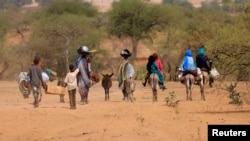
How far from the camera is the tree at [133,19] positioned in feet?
163

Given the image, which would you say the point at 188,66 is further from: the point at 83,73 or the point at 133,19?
the point at 133,19

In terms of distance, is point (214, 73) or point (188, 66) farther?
point (214, 73)

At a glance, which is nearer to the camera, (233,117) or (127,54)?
(233,117)

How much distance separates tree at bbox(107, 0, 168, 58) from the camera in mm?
A: 49594

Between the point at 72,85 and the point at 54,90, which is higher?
the point at 72,85

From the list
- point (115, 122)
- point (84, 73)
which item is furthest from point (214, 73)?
point (115, 122)

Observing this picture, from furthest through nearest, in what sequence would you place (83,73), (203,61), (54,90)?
(203,61), (83,73), (54,90)

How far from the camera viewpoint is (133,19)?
49.9m

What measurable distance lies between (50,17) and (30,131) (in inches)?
1685

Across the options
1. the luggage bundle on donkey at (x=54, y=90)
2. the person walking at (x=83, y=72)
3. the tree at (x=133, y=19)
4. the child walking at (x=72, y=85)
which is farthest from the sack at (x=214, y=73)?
the tree at (x=133, y=19)

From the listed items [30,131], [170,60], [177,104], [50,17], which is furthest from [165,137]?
[50,17]

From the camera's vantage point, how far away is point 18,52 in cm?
4497

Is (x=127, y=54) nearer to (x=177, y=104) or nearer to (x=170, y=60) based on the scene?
(x=177, y=104)

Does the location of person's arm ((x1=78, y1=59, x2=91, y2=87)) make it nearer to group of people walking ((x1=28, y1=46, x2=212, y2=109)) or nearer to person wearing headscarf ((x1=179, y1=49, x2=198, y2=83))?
group of people walking ((x1=28, y1=46, x2=212, y2=109))
